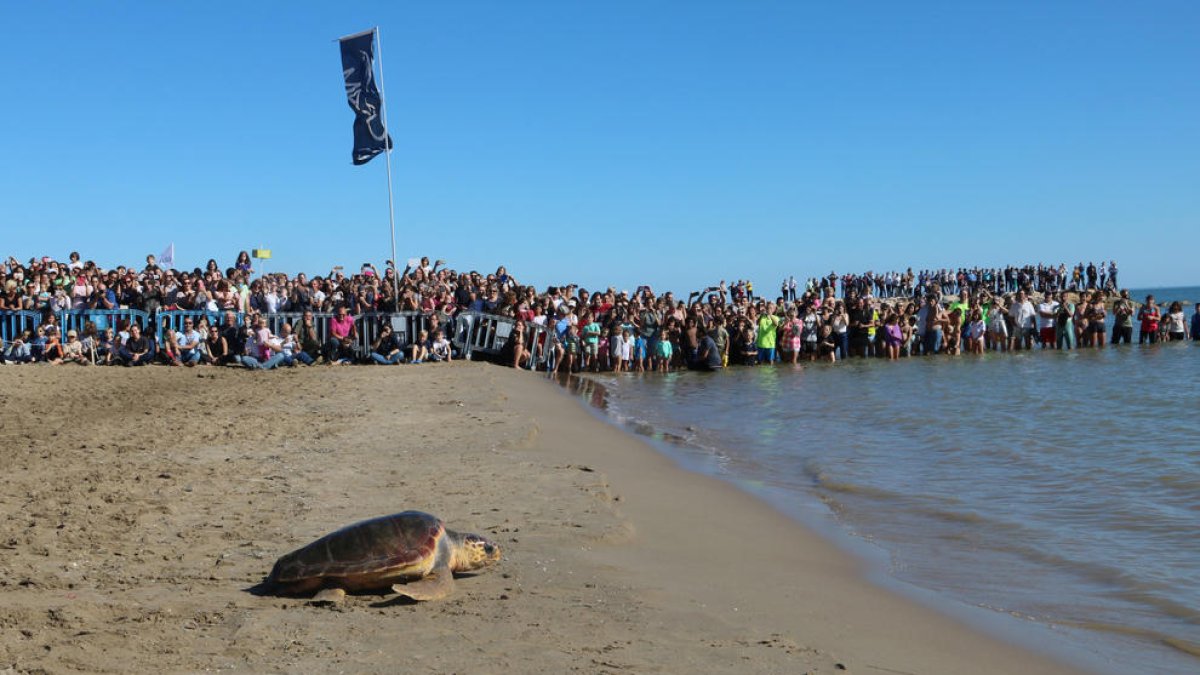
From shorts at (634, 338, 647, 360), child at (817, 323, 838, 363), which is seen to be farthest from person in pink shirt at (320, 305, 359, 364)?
child at (817, 323, 838, 363)

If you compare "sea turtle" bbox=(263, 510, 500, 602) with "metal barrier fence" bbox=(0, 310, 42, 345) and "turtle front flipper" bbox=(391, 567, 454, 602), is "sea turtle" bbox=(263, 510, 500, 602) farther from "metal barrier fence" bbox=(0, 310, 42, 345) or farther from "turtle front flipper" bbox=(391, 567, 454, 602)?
"metal barrier fence" bbox=(0, 310, 42, 345)

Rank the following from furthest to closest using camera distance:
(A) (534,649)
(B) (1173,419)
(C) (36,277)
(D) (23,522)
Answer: (C) (36,277) < (B) (1173,419) < (D) (23,522) < (A) (534,649)

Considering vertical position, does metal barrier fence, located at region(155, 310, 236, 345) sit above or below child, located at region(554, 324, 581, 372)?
above

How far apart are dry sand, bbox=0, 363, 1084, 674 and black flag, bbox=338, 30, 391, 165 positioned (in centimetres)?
1303

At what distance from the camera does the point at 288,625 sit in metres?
4.30

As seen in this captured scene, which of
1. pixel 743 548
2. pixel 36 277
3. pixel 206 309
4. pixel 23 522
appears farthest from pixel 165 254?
pixel 743 548

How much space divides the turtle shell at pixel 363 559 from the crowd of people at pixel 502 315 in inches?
597

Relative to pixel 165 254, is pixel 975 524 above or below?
below

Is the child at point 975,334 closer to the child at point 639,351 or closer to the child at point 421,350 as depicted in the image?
the child at point 639,351

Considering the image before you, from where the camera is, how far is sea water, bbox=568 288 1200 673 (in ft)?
18.6

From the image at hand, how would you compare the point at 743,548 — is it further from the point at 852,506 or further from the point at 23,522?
the point at 23,522

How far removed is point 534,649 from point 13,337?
788 inches

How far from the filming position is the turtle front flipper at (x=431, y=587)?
4777 mm

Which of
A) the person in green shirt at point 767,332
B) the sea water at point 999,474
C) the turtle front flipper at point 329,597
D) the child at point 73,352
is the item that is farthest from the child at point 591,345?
the turtle front flipper at point 329,597
